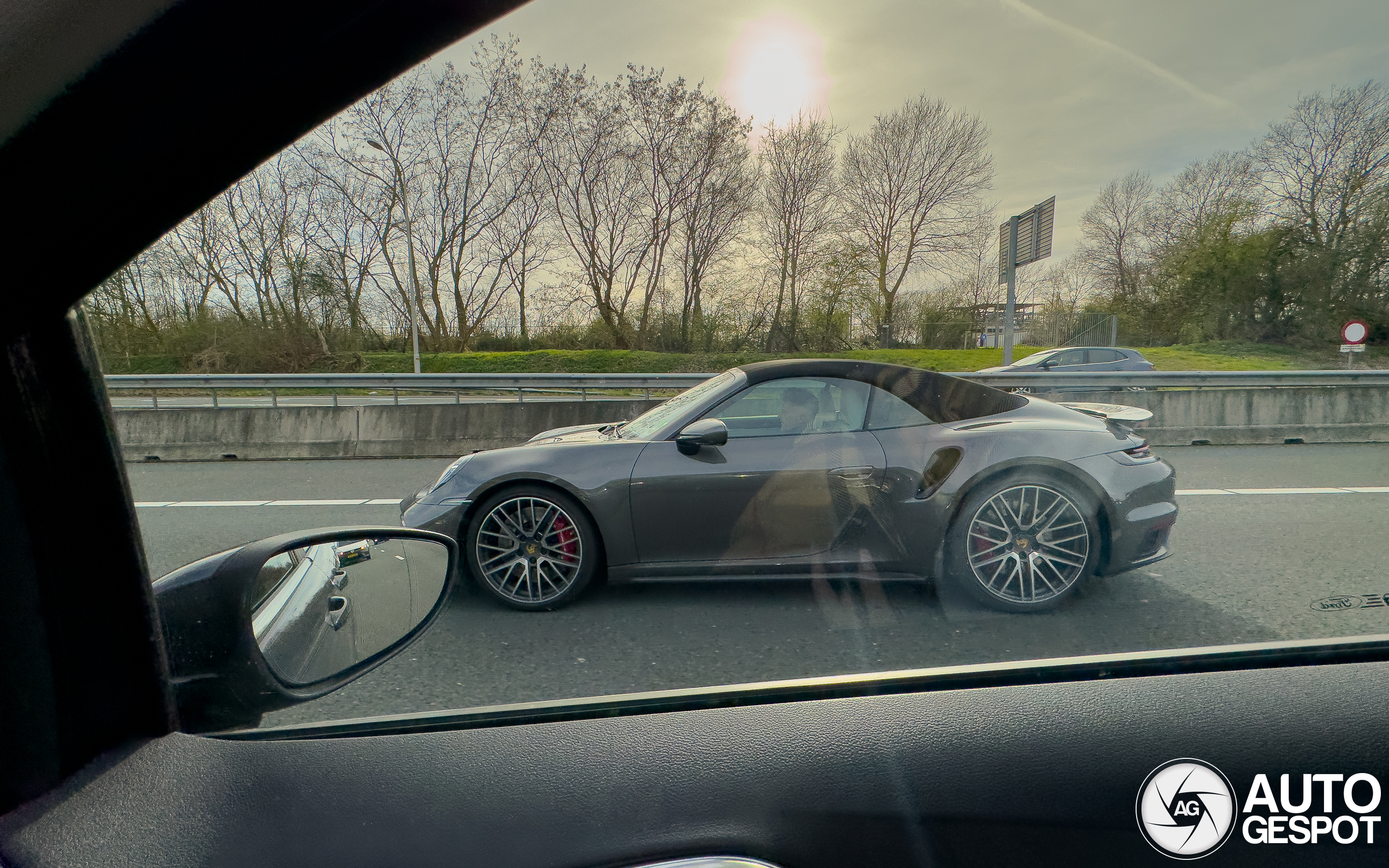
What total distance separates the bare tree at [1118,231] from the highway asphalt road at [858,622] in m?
1.03

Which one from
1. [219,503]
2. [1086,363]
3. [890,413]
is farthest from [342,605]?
[1086,363]

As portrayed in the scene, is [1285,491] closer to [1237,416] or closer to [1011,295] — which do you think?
[1011,295]

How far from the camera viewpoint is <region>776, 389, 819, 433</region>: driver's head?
3.43 metres

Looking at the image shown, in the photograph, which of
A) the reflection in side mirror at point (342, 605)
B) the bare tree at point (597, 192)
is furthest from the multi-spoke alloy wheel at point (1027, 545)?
the reflection in side mirror at point (342, 605)

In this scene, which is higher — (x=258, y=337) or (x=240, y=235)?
(x=240, y=235)

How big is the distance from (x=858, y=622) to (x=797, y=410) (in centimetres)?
106

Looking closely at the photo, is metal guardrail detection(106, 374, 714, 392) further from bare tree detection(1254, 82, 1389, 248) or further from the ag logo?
bare tree detection(1254, 82, 1389, 248)

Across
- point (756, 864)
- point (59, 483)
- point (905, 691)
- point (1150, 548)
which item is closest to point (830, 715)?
point (905, 691)

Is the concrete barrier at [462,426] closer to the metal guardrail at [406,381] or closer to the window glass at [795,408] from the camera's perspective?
the metal guardrail at [406,381]

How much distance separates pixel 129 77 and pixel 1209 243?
2.43 metres

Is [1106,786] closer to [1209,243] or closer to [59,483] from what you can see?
[59,483]

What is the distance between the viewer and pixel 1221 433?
29.7 ft

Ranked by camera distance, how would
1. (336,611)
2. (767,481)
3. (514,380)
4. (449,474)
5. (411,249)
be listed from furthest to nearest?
(449,474)
(514,380)
(767,481)
(411,249)
(336,611)

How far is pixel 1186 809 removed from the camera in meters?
1.03
